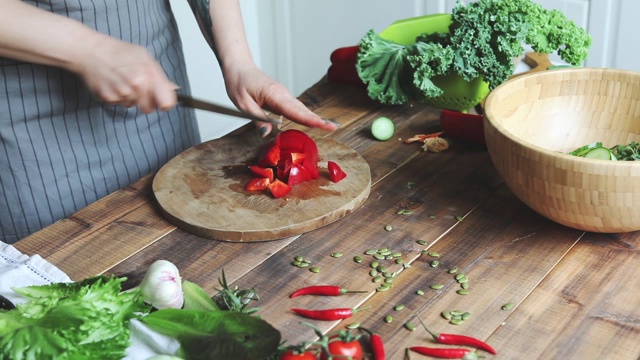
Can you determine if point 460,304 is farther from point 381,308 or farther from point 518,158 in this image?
point 518,158

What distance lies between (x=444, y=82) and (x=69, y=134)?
0.80 metres

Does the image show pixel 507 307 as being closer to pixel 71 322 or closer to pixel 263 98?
pixel 71 322

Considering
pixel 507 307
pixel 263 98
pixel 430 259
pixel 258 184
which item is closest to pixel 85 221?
pixel 258 184

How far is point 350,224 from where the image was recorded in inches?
51.2

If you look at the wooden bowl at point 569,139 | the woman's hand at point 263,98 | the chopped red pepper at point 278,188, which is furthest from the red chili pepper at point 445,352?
the woman's hand at point 263,98

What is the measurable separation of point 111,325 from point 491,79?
937mm

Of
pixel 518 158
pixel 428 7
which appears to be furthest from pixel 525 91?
pixel 428 7

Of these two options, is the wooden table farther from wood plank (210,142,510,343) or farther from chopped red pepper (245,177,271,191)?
chopped red pepper (245,177,271,191)

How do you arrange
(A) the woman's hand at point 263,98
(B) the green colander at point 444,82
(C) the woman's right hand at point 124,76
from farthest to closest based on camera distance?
1. (B) the green colander at point 444,82
2. (A) the woman's hand at point 263,98
3. (C) the woman's right hand at point 124,76

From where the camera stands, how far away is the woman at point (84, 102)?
134 cm

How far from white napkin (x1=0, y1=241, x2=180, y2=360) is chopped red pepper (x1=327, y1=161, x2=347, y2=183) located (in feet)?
1.61

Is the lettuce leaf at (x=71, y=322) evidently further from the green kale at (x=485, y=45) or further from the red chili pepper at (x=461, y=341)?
the green kale at (x=485, y=45)

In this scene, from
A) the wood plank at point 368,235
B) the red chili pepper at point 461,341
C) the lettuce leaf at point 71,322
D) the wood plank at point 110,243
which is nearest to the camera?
the lettuce leaf at point 71,322

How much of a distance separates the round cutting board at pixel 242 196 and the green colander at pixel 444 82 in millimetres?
282
